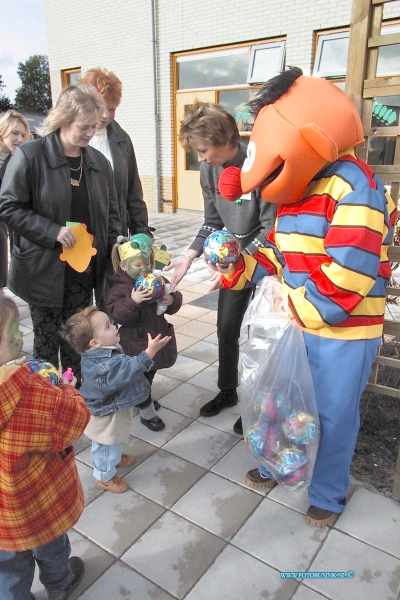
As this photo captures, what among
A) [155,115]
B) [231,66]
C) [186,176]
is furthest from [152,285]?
[155,115]

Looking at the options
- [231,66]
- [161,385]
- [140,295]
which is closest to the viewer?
[140,295]

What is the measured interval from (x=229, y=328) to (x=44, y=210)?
1256mm

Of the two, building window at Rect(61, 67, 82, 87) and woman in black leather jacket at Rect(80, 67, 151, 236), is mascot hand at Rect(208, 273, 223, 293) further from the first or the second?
building window at Rect(61, 67, 82, 87)

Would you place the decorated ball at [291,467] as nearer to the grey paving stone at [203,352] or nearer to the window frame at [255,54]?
the grey paving stone at [203,352]

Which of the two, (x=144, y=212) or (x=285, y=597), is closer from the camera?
(x=285, y=597)

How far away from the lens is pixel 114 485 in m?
2.31

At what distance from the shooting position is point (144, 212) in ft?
11.1

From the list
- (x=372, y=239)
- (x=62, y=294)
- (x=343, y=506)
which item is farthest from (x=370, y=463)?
(x=62, y=294)

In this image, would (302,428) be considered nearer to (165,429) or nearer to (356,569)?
(356,569)

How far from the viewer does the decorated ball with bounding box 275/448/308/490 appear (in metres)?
1.96

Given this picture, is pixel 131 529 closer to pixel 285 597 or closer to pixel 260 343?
pixel 285 597

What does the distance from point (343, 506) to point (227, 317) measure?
3.90 feet

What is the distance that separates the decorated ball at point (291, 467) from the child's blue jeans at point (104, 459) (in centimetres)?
81

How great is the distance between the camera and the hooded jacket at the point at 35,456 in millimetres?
1346
